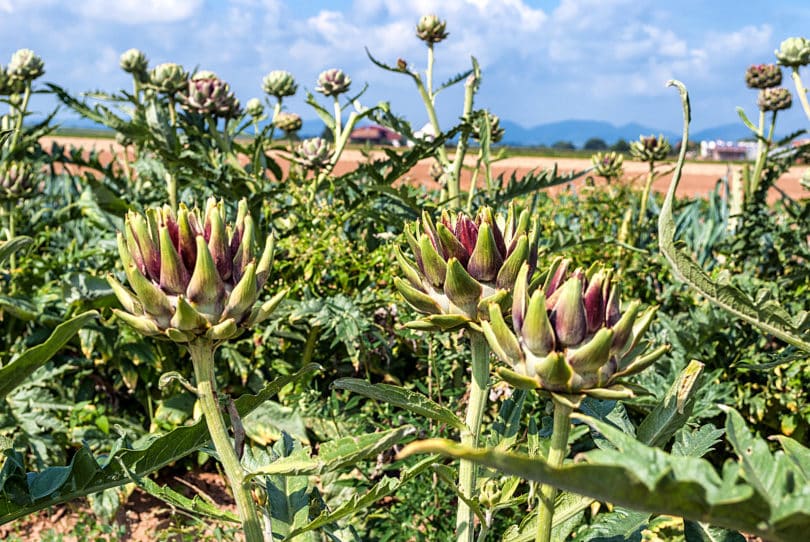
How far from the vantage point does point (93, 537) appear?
179 centimetres

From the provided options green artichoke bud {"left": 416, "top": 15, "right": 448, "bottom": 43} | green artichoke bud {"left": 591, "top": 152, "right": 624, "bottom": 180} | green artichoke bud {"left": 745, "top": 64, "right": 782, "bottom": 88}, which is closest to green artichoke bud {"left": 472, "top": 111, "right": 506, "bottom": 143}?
green artichoke bud {"left": 416, "top": 15, "right": 448, "bottom": 43}

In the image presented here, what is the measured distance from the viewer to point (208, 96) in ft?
7.14

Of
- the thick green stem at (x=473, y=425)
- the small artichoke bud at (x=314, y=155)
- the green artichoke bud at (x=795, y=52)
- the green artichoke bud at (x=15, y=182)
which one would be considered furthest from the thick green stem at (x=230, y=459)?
the green artichoke bud at (x=795, y=52)

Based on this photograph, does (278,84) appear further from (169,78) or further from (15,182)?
(15,182)

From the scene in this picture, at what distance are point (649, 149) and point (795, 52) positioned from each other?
0.53 metres

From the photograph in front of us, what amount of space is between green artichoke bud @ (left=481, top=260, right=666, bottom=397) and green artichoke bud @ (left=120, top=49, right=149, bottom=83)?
2.51 m

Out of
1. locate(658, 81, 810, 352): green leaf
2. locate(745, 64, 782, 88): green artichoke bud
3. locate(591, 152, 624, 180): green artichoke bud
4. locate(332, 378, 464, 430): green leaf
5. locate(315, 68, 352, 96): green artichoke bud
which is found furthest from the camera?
locate(591, 152, 624, 180): green artichoke bud

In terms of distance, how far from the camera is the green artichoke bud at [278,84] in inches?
99.1

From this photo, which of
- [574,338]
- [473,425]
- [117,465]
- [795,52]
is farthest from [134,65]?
[574,338]

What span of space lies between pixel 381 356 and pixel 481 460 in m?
1.48

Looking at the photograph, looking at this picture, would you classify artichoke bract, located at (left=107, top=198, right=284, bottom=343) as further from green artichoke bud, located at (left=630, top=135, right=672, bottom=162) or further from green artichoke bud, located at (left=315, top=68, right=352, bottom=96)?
green artichoke bud, located at (left=630, top=135, right=672, bottom=162)

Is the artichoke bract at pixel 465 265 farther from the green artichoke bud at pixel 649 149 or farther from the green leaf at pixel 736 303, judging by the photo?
the green artichoke bud at pixel 649 149

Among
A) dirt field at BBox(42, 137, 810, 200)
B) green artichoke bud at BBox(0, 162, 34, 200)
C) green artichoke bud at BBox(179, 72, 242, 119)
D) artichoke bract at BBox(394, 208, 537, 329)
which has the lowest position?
dirt field at BBox(42, 137, 810, 200)

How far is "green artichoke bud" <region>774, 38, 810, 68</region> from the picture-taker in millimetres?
2205
